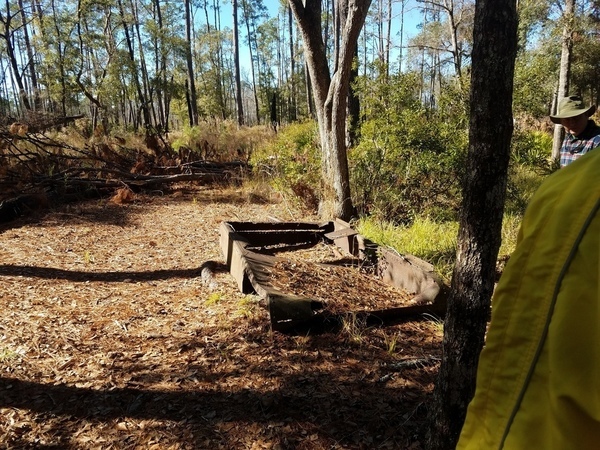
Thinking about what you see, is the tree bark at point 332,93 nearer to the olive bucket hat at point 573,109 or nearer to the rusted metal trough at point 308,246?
the rusted metal trough at point 308,246

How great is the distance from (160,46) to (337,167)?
23.6 meters

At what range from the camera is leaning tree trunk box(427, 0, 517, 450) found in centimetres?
186

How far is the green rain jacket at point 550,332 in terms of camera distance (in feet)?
2.01

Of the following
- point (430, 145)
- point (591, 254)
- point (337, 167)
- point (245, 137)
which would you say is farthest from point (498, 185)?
point (245, 137)

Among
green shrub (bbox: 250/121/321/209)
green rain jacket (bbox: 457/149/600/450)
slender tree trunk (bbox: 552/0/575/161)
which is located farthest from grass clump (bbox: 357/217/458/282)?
slender tree trunk (bbox: 552/0/575/161)

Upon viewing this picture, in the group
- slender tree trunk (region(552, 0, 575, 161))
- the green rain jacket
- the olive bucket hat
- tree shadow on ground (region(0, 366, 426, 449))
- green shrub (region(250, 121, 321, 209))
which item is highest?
slender tree trunk (region(552, 0, 575, 161))

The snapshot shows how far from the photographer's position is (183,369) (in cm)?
330

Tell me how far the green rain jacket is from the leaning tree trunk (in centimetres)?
127

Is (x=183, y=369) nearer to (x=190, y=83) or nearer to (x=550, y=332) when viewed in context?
(x=550, y=332)

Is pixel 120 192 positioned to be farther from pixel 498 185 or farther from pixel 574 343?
pixel 574 343

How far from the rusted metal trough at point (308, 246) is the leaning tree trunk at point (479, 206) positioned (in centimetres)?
179

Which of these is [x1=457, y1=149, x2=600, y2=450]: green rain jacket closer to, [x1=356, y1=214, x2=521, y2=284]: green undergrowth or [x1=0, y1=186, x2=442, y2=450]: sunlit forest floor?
[x1=0, y1=186, x2=442, y2=450]: sunlit forest floor

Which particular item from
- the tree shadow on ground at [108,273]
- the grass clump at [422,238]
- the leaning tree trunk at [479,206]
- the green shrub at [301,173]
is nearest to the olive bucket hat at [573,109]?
the grass clump at [422,238]

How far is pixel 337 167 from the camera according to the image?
655 cm
